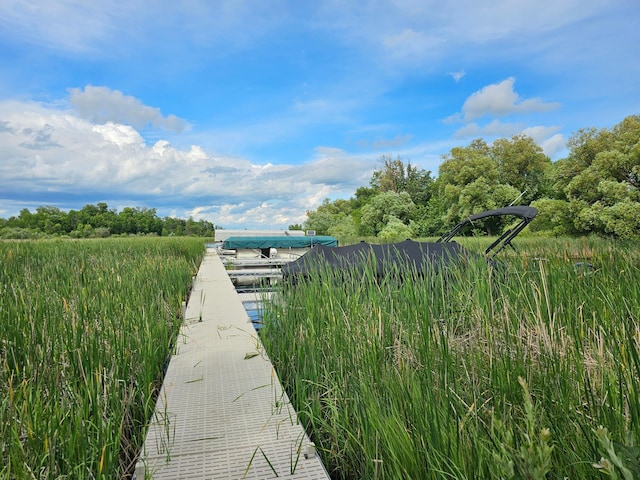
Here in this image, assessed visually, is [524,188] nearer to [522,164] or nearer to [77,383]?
[522,164]

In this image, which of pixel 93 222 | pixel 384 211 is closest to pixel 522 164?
pixel 384 211

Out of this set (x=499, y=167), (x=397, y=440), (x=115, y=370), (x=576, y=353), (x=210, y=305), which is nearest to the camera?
(x=397, y=440)

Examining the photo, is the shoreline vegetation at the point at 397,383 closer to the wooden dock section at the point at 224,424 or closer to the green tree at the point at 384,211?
the wooden dock section at the point at 224,424

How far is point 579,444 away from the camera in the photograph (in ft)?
3.65

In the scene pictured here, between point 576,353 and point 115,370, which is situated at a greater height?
point 576,353

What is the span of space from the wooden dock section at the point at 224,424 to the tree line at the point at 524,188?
3.22 metres

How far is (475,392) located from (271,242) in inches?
541

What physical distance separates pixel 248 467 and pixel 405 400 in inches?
22.4

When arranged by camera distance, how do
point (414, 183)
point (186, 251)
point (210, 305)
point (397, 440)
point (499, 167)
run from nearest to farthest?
point (397, 440) < point (210, 305) < point (186, 251) < point (499, 167) < point (414, 183)

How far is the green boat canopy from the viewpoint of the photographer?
1436 cm

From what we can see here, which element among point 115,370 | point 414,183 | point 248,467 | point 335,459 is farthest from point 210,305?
point 414,183

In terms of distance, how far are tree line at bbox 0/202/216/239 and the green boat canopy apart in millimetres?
17772

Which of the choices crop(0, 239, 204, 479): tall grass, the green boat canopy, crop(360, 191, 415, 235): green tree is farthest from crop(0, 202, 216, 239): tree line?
crop(0, 239, 204, 479): tall grass

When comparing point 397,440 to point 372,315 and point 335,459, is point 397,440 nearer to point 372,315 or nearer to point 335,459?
point 335,459
